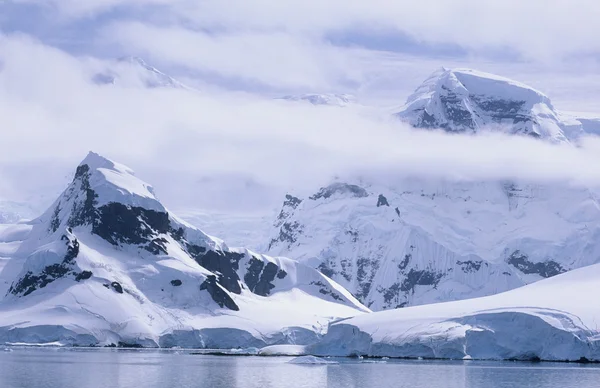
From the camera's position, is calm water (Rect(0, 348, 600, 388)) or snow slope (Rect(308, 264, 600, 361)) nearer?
calm water (Rect(0, 348, 600, 388))

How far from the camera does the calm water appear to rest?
137000 mm

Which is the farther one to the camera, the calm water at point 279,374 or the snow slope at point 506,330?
the snow slope at point 506,330

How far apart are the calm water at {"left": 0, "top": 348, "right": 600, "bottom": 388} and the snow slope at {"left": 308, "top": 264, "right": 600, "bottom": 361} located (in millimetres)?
4214

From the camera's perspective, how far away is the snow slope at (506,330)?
6969 inches

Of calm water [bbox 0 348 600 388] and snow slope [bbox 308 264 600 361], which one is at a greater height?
snow slope [bbox 308 264 600 361]

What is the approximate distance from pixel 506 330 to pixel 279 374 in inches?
1785

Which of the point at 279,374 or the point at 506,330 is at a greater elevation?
the point at 506,330

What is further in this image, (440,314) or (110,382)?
(440,314)

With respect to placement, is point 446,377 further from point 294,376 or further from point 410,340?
point 410,340

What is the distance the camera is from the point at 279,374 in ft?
510

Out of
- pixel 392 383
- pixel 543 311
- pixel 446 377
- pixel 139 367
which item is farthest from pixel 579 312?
pixel 139 367

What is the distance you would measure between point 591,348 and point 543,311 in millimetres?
9877

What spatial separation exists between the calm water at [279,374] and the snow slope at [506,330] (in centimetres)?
421

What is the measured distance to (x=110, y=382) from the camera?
138 m
